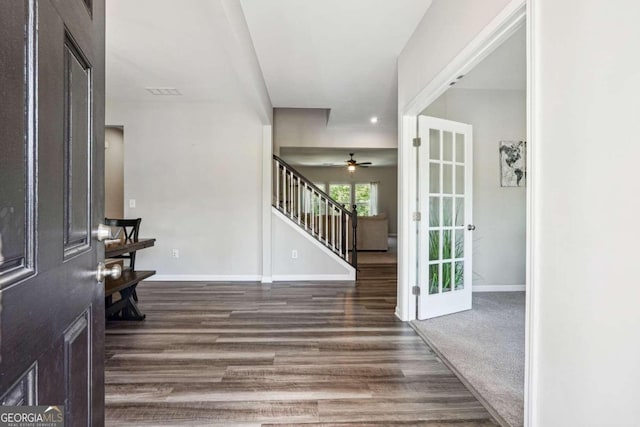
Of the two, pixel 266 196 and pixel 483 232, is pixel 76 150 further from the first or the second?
pixel 483 232

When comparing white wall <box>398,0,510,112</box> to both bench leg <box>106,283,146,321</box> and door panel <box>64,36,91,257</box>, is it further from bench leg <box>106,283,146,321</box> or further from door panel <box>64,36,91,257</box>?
bench leg <box>106,283,146,321</box>

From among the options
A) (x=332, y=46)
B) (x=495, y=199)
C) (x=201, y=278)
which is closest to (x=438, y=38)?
(x=332, y=46)

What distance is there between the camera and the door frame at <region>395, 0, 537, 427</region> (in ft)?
4.55

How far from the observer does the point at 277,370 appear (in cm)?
216

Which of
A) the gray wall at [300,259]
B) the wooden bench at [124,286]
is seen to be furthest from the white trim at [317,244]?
the wooden bench at [124,286]

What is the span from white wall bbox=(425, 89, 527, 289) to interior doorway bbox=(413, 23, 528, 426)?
0.04 ft

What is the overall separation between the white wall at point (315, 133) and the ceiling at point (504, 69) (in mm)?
1938

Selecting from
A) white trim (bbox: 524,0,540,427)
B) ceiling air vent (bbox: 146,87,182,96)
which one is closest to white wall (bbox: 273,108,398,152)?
ceiling air vent (bbox: 146,87,182,96)

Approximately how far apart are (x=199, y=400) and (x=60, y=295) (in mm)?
1414

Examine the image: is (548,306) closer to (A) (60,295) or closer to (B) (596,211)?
(B) (596,211)

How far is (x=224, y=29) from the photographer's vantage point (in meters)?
2.28

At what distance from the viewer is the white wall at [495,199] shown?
4.23 meters

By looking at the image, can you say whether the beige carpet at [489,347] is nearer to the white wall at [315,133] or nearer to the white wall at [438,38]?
the white wall at [438,38]

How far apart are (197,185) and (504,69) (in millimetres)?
4113
